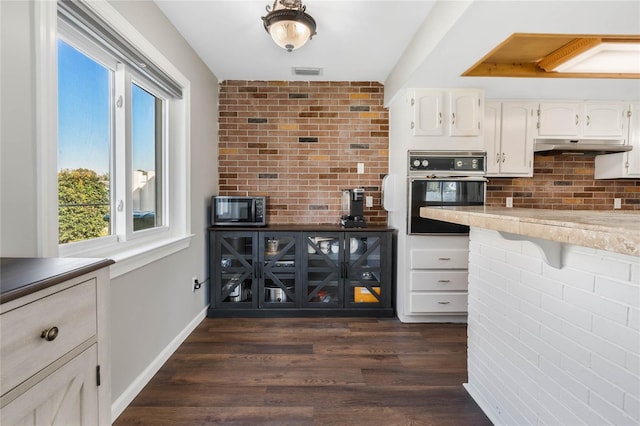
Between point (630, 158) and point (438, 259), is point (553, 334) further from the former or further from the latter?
point (630, 158)

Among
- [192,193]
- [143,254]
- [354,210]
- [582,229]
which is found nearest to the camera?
[582,229]

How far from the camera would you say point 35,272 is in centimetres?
74

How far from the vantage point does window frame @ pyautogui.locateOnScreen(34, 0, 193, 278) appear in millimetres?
1091

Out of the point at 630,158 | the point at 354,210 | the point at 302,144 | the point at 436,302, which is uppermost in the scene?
the point at 302,144

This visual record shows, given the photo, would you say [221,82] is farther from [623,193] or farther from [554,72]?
[623,193]

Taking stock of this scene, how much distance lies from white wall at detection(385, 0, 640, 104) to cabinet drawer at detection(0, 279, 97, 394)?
1.95 metres

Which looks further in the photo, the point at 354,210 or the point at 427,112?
the point at 354,210

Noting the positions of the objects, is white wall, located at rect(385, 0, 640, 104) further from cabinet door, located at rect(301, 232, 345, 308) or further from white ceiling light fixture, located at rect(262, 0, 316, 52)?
cabinet door, located at rect(301, 232, 345, 308)

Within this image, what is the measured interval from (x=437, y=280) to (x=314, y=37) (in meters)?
2.27

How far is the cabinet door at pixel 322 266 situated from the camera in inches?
112

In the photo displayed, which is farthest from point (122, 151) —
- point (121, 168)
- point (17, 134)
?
point (17, 134)

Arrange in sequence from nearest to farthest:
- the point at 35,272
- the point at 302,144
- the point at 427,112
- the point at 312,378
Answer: the point at 35,272, the point at 312,378, the point at 427,112, the point at 302,144

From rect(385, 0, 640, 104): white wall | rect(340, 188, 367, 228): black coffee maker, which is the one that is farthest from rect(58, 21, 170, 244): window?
rect(385, 0, 640, 104): white wall

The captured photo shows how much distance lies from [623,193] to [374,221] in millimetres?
2743
